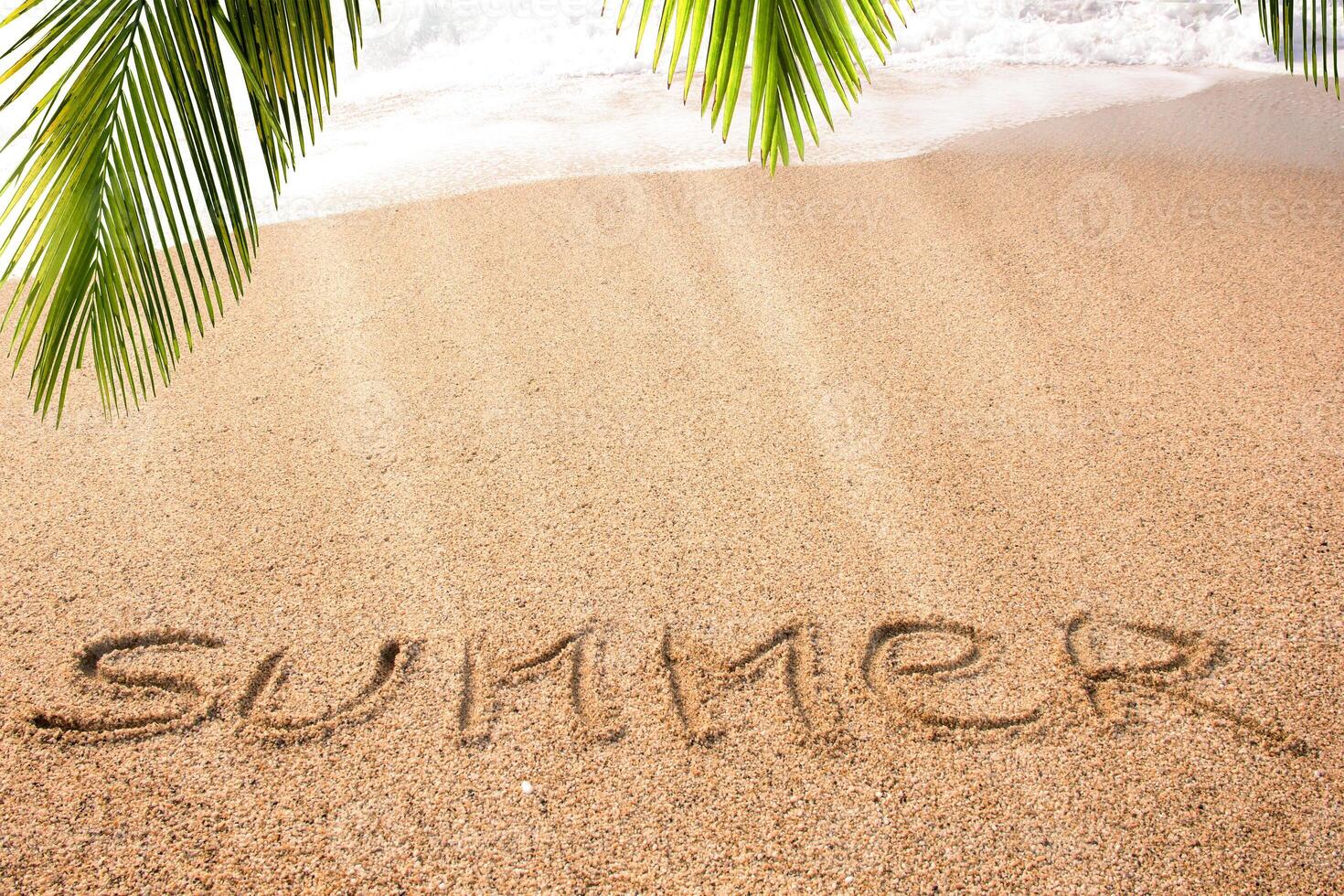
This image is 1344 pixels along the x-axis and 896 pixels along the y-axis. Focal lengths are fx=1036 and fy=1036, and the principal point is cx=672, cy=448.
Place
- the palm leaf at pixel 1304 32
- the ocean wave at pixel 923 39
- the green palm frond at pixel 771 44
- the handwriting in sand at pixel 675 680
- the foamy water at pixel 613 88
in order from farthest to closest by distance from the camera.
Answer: the ocean wave at pixel 923 39 < the foamy water at pixel 613 88 < the handwriting in sand at pixel 675 680 < the palm leaf at pixel 1304 32 < the green palm frond at pixel 771 44

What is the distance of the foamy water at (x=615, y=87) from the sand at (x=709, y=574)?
3.01 ft

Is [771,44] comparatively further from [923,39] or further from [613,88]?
[923,39]

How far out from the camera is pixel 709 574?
2.04m

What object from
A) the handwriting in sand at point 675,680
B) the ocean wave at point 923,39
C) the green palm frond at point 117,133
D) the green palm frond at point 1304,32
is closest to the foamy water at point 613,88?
the ocean wave at point 923,39

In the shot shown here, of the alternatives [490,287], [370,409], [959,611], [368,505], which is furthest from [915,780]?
[490,287]

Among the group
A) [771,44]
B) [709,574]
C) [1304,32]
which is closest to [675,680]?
[709,574]

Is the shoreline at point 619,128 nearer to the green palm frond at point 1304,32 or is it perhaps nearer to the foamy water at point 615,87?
the foamy water at point 615,87

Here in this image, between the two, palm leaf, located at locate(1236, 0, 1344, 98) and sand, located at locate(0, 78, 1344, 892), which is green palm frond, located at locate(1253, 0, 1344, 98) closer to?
palm leaf, located at locate(1236, 0, 1344, 98)

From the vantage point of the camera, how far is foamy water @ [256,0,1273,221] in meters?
4.12

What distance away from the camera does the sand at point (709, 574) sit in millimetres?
1571

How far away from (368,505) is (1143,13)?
573 cm

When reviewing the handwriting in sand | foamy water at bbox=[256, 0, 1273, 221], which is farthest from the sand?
foamy water at bbox=[256, 0, 1273, 221]

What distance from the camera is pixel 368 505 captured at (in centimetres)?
223

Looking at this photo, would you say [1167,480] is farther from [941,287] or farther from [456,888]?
[456,888]
